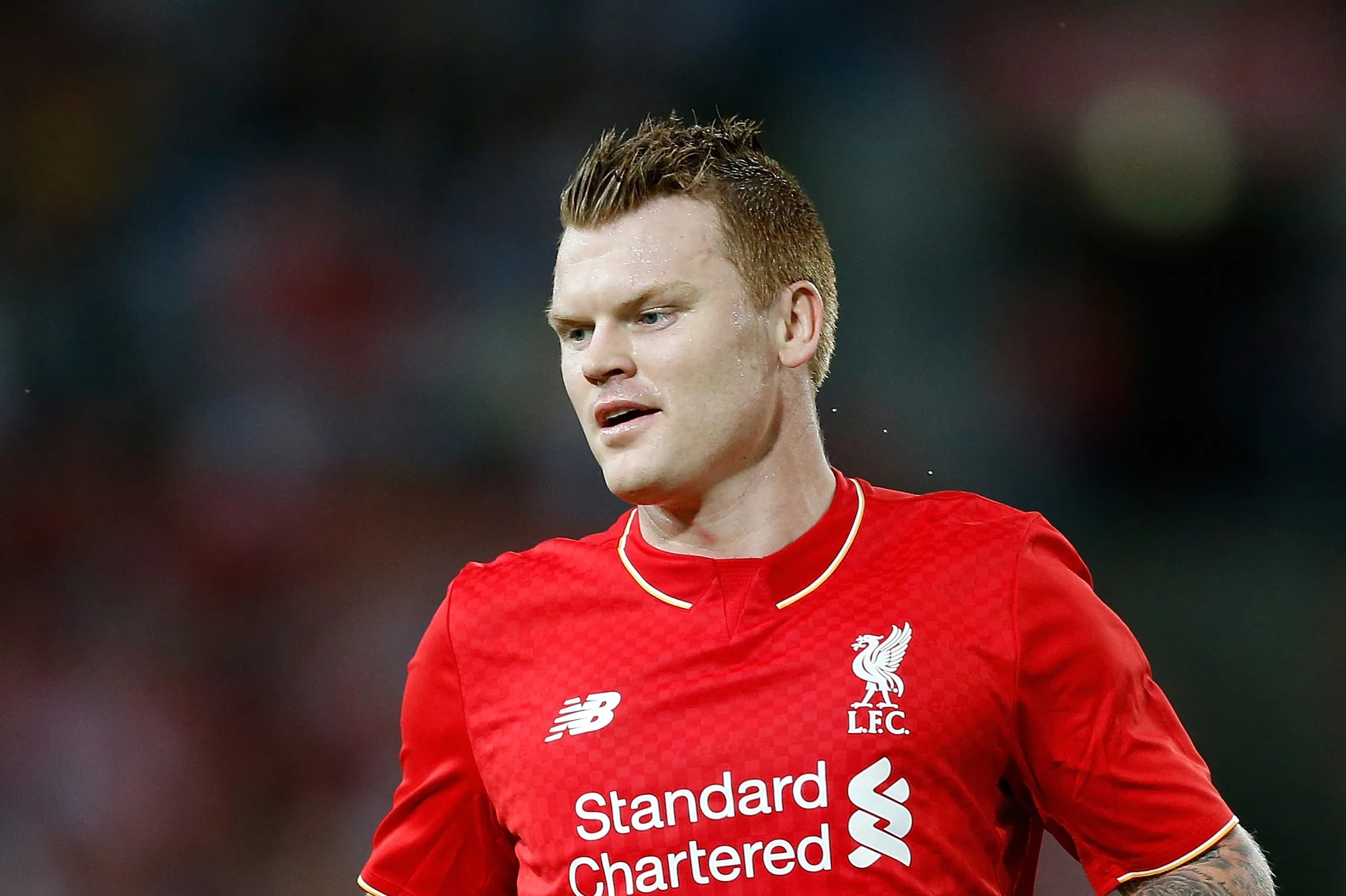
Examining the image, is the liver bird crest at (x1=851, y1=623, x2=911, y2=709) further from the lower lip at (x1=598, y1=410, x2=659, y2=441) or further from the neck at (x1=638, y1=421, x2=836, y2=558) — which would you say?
the lower lip at (x1=598, y1=410, x2=659, y2=441)

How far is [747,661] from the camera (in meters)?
2.04

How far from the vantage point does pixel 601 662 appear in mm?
2113

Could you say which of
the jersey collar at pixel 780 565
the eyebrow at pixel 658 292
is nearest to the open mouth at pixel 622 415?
the eyebrow at pixel 658 292

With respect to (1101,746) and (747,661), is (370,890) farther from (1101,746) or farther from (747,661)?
(1101,746)

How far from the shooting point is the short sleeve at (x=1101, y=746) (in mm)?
1896

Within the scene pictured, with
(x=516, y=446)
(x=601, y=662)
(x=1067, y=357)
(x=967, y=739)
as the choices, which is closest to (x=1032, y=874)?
(x=967, y=739)

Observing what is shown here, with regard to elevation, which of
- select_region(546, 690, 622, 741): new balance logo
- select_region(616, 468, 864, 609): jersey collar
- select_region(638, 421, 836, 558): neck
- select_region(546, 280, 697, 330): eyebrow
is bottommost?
select_region(546, 690, 622, 741): new balance logo

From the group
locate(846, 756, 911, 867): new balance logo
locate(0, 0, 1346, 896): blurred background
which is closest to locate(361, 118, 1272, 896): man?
locate(846, 756, 911, 867): new balance logo

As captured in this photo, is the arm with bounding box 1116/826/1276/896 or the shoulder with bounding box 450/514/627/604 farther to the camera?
the shoulder with bounding box 450/514/627/604

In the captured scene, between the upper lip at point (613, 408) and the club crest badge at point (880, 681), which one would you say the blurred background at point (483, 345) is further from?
the upper lip at point (613, 408)

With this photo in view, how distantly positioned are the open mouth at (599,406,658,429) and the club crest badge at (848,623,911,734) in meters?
0.46

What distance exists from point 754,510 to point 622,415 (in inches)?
10.6

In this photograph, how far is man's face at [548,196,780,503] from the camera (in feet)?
6.70

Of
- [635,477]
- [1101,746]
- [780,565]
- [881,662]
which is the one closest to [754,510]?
[780,565]
